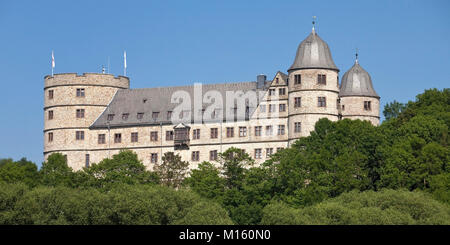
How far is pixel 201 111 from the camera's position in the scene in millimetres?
116562

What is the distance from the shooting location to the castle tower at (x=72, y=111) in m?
119

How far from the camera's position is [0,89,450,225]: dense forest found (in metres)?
87.6

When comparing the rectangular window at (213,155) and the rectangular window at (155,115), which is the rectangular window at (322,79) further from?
the rectangular window at (155,115)

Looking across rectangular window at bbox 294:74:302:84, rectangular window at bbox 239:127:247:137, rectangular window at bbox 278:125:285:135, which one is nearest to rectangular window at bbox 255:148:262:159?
rectangular window at bbox 239:127:247:137

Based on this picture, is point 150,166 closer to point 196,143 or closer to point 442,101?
point 196,143

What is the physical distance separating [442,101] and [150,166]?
28356mm

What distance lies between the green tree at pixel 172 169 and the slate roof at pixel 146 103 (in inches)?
169

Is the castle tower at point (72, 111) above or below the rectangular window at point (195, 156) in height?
above

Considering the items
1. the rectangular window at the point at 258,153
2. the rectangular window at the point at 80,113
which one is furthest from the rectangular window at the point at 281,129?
the rectangular window at the point at 80,113

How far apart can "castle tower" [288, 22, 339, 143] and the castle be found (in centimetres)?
9

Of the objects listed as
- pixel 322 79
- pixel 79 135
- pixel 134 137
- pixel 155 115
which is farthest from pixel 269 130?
pixel 79 135

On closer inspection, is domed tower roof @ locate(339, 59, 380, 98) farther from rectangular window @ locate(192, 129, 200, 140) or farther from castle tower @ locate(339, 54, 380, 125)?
rectangular window @ locate(192, 129, 200, 140)
